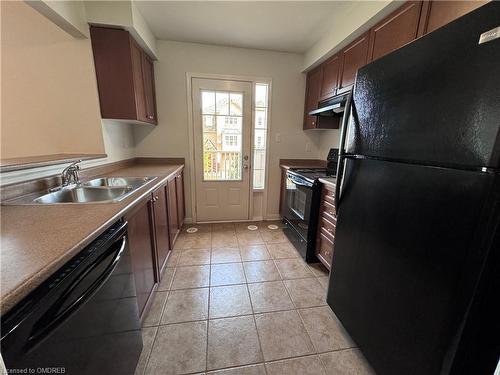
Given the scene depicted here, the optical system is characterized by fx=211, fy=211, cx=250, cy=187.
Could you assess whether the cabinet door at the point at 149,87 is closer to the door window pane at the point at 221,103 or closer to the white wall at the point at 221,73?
the white wall at the point at 221,73

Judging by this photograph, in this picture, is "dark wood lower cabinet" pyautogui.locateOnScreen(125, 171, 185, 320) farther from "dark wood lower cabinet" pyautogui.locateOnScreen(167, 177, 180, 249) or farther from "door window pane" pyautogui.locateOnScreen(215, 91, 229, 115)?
"door window pane" pyautogui.locateOnScreen(215, 91, 229, 115)

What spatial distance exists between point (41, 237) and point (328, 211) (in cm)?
193

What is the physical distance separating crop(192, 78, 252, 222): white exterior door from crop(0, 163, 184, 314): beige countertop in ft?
6.19

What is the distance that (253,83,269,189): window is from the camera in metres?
3.01

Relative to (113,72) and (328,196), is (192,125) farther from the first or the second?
(328,196)

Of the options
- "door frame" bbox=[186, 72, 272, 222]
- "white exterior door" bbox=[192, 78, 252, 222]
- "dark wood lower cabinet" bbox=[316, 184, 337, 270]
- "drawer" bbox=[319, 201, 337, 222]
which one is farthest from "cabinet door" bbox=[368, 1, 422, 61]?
"white exterior door" bbox=[192, 78, 252, 222]

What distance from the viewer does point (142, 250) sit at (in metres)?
1.41

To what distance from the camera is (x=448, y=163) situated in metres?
0.77

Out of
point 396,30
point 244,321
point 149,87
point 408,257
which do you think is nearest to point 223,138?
point 149,87

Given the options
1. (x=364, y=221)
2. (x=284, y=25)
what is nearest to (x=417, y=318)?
(x=364, y=221)

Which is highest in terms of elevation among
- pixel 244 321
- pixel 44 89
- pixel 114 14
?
pixel 114 14

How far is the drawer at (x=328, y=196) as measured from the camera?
1.89 meters

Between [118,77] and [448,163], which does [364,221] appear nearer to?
[448,163]

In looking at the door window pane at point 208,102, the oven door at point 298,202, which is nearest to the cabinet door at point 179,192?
the door window pane at point 208,102
